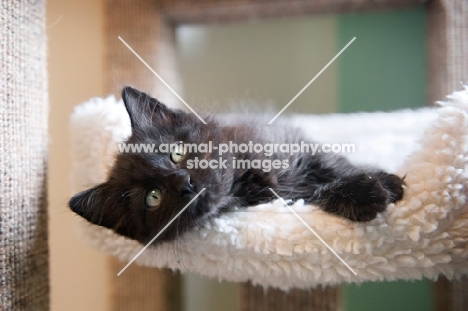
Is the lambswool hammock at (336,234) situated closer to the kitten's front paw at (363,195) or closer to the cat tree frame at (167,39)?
the kitten's front paw at (363,195)

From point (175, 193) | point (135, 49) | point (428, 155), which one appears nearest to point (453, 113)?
point (428, 155)

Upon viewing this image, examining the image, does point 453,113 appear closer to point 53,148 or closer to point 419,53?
point 419,53

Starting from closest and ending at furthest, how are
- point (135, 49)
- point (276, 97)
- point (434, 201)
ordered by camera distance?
point (434, 201) < point (135, 49) < point (276, 97)

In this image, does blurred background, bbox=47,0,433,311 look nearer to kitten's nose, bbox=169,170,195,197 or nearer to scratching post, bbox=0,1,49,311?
scratching post, bbox=0,1,49,311

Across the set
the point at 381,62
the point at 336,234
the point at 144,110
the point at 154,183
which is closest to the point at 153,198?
the point at 154,183

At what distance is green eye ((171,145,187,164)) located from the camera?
0.95 m

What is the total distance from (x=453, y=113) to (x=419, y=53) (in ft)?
3.25

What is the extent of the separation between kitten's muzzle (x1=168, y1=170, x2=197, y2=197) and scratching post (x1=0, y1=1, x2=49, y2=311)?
48 cm

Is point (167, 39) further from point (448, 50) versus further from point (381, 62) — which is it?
point (448, 50)

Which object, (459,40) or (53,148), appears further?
(53,148)

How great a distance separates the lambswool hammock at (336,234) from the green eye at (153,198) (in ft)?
0.35

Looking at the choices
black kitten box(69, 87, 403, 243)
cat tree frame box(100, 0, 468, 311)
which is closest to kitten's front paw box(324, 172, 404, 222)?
black kitten box(69, 87, 403, 243)

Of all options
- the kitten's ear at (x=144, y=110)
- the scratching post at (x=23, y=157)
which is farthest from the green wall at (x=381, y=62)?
the scratching post at (x=23, y=157)

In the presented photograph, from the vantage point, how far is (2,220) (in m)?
0.97
